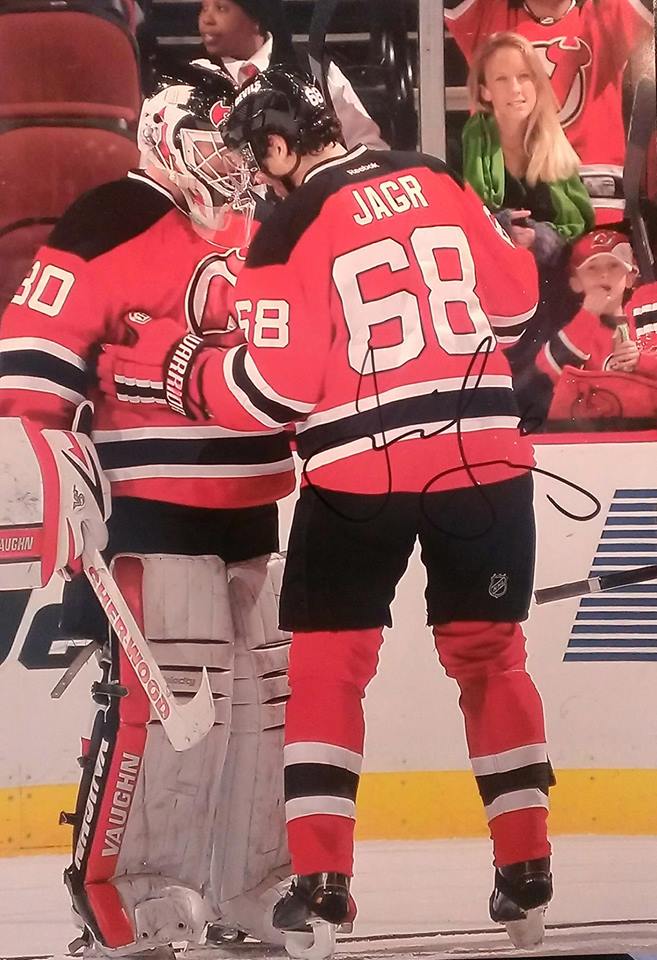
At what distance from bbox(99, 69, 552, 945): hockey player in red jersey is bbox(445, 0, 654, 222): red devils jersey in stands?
0.81 feet

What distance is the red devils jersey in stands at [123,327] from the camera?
175cm

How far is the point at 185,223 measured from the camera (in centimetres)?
180

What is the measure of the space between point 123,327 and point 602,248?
971mm

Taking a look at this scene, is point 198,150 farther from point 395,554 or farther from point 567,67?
point 395,554

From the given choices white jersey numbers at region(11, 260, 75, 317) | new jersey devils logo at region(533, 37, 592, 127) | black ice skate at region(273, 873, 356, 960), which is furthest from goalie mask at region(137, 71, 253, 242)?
black ice skate at region(273, 873, 356, 960)

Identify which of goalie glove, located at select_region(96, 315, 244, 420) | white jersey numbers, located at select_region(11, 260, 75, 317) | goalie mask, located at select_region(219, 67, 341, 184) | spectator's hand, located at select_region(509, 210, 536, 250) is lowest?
goalie glove, located at select_region(96, 315, 244, 420)

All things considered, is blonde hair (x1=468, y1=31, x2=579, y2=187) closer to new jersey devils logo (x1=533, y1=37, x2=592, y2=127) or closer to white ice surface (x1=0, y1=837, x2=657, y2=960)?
new jersey devils logo (x1=533, y1=37, x2=592, y2=127)

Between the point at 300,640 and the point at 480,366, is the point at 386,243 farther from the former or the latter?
the point at 300,640

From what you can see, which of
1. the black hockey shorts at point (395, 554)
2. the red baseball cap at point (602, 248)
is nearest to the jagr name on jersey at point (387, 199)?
the red baseball cap at point (602, 248)

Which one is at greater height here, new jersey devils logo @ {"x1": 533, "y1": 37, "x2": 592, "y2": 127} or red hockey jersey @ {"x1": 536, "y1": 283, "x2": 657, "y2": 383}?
new jersey devils logo @ {"x1": 533, "y1": 37, "x2": 592, "y2": 127}

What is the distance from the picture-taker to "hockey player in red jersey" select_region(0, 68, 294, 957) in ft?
5.77

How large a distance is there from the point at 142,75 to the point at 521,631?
1.32 meters

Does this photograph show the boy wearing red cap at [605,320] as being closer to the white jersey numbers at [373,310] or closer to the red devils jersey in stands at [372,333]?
the red devils jersey in stands at [372,333]

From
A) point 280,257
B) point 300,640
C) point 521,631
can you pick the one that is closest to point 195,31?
point 280,257
